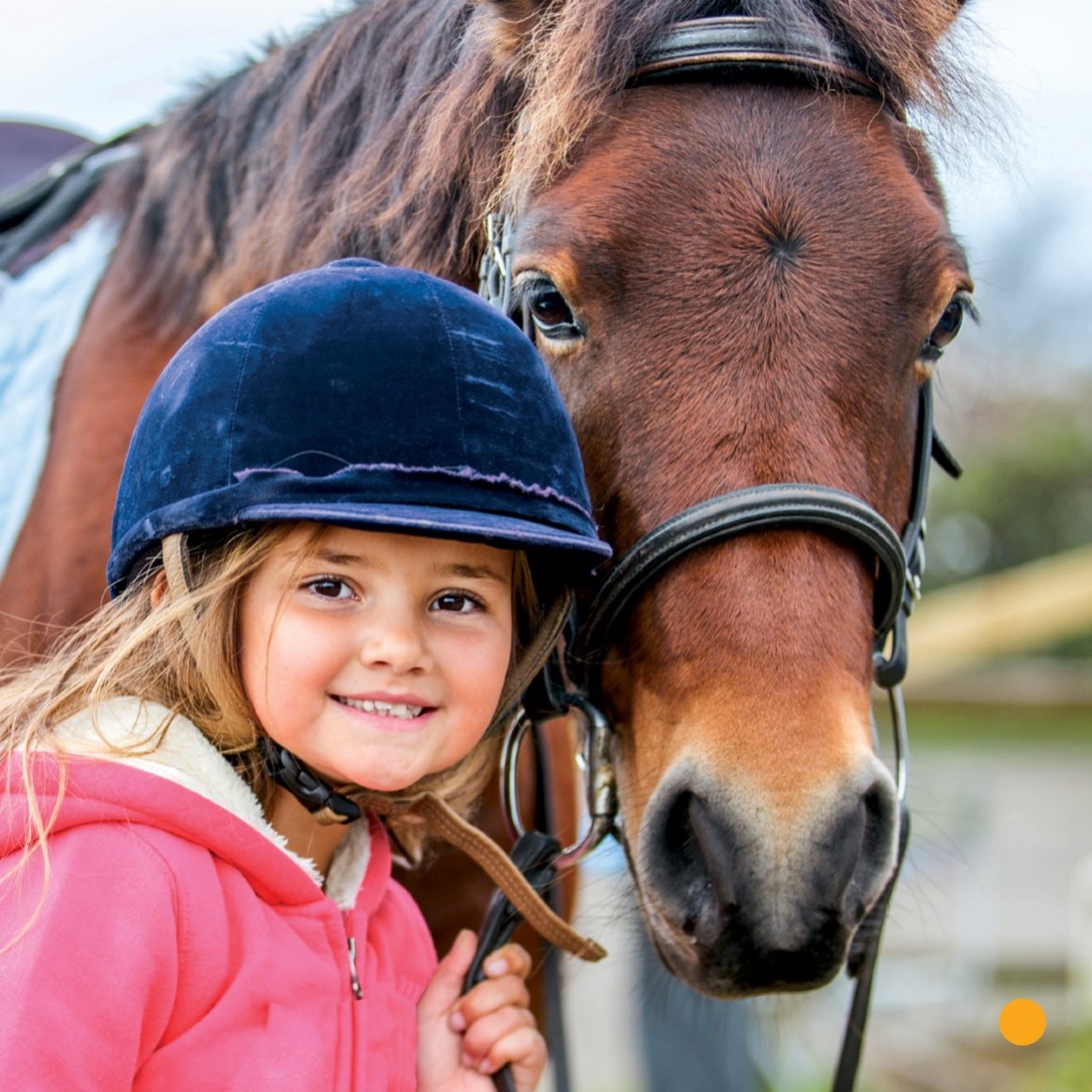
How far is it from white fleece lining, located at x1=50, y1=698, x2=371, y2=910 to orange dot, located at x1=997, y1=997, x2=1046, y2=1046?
6.28 meters

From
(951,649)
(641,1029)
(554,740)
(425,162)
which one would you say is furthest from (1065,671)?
(425,162)

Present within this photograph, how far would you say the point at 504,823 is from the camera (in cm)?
226

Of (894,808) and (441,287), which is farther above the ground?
(441,287)

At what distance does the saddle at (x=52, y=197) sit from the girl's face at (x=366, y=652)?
1509 millimetres

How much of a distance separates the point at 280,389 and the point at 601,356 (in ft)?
1.54

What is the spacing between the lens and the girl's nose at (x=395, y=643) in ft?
4.35

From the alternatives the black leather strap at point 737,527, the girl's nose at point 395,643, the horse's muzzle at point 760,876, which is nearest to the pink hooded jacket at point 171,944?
the girl's nose at point 395,643

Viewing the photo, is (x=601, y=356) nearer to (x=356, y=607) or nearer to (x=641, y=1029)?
(x=356, y=607)

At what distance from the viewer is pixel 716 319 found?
1559 millimetres

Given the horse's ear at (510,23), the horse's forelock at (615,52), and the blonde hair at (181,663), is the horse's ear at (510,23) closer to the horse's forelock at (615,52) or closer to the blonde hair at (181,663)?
the horse's forelock at (615,52)

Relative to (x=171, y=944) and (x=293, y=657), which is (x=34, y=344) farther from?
(x=171, y=944)

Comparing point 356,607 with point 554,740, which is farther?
point 554,740

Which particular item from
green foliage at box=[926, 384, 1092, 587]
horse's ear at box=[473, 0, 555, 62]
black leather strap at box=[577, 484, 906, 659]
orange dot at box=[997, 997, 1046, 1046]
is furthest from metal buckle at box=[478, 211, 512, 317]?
green foliage at box=[926, 384, 1092, 587]

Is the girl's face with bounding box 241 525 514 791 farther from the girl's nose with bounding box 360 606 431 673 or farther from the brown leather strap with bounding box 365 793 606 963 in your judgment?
the brown leather strap with bounding box 365 793 606 963
